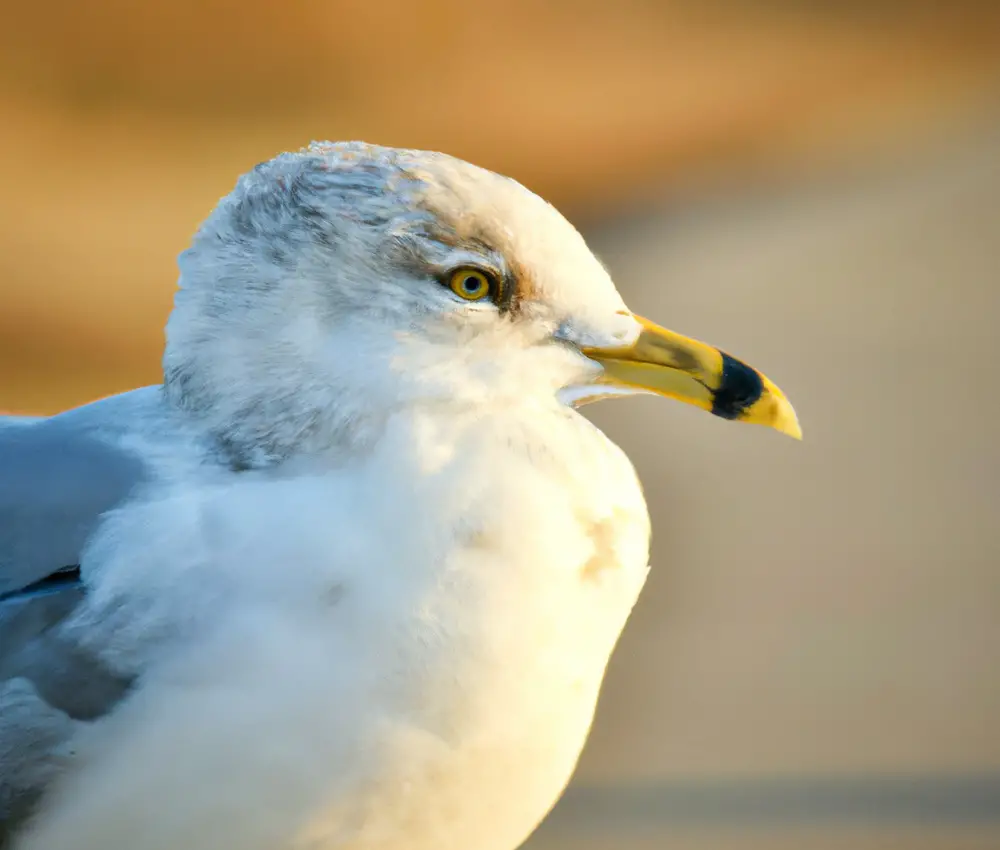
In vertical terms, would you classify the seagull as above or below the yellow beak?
below

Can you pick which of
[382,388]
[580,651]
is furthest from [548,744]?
[382,388]

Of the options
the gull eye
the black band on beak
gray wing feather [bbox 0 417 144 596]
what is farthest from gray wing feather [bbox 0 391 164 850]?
the black band on beak

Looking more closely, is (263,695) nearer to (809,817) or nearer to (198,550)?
(198,550)

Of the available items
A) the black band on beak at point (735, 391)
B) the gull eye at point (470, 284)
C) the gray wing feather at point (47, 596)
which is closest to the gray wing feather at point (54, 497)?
the gray wing feather at point (47, 596)

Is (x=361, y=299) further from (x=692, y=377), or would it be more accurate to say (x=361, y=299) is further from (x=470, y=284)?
(x=692, y=377)

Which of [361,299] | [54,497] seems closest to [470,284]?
[361,299]

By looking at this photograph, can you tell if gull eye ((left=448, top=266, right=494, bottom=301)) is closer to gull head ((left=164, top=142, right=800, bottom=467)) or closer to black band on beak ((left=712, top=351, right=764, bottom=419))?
gull head ((left=164, top=142, right=800, bottom=467))

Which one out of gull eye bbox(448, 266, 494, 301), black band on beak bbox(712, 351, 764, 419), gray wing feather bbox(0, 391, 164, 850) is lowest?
gray wing feather bbox(0, 391, 164, 850)

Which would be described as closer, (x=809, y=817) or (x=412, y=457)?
(x=412, y=457)
